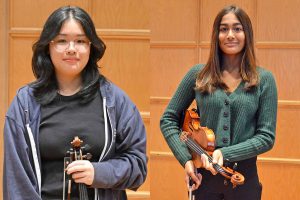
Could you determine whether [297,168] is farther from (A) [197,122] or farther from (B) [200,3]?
(A) [197,122]

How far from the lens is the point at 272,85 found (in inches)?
77.4

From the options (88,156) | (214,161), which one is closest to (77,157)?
(88,156)

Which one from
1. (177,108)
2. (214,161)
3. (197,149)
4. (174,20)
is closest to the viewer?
(214,161)

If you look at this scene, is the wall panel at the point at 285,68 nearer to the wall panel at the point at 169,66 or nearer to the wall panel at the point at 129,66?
the wall panel at the point at 169,66

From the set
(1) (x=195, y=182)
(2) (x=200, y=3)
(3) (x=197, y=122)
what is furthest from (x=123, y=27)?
(1) (x=195, y=182)

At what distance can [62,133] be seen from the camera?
4.99 feet

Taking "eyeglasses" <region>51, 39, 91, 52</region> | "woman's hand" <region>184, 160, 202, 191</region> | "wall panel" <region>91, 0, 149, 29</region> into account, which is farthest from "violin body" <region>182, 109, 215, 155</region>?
"wall panel" <region>91, 0, 149, 29</region>

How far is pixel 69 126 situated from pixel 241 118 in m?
0.72

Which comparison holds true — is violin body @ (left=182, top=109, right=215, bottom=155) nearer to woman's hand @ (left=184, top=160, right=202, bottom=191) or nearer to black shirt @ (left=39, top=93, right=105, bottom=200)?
woman's hand @ (left=184, top=160, right=202, bottom=191)

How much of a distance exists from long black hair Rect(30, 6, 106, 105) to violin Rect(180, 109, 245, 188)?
0.48m

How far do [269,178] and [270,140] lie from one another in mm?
1570

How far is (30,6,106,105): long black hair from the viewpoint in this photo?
1.58 m

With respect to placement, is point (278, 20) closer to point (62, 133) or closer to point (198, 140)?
point (198, 140)

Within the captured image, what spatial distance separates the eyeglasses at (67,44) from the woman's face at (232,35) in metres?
0.66
